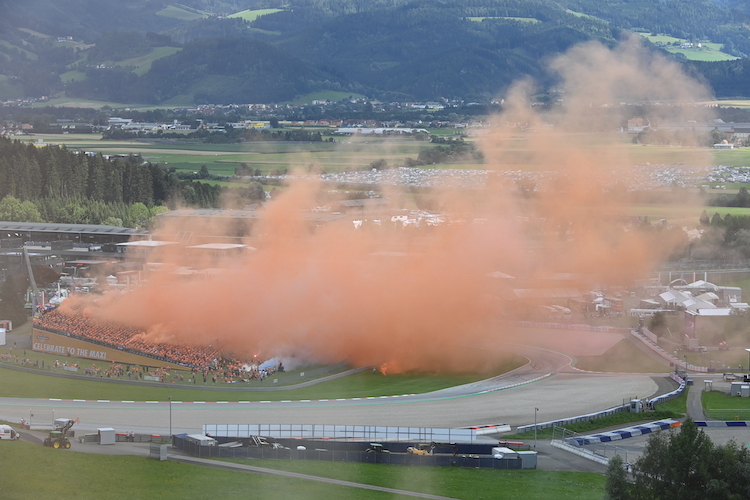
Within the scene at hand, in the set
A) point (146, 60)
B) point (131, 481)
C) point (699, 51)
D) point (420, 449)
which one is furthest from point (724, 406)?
point (146, 60)

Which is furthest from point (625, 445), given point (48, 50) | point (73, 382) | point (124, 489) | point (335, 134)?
point (48, 50)

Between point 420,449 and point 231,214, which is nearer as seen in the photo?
point 420,449

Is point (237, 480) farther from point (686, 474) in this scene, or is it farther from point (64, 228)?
point (64, 228)

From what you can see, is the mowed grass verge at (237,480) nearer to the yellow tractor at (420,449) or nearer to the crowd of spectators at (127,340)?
the yellow tractor at (420,449)

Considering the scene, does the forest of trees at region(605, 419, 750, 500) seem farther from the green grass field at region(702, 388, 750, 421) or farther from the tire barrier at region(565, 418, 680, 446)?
the green grass field at region(702, 388, 750, 421)

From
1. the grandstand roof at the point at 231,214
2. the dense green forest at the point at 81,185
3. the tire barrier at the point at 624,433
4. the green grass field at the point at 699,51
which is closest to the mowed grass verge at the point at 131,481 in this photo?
the tire barrier at the point at 624,433

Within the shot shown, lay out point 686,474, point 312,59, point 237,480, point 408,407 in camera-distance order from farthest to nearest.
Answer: point 312,59
point 408,407
point 237,480
point 686,474
